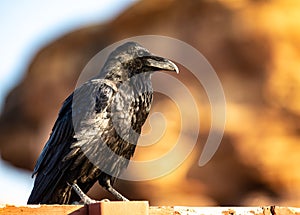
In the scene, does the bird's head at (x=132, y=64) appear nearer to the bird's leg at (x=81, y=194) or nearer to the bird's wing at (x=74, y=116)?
the bird's wing at (x=74, y=116)

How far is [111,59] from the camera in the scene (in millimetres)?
6477

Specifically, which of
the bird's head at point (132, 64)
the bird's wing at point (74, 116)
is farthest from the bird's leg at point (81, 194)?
the bird's head at point (132, 64)

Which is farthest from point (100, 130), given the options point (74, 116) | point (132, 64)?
point (132, 64)

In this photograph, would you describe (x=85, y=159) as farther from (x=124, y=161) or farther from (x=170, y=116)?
(x=170, y=116)

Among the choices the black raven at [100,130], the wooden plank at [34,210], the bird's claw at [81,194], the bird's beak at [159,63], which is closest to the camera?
the wooden plank at [34,210]

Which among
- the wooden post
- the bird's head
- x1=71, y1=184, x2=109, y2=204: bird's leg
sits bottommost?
x1=71, y1=184, x2=109, y2=204: bird's leg

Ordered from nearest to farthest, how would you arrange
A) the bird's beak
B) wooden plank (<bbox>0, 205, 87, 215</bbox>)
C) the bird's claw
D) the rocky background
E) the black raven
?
wooden plank (<bbox>0, 205, 87, 215</bbox>)
the bird's claw
the black raven
the bird's beak
the rocky background

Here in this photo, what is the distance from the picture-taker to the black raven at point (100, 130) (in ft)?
20.3

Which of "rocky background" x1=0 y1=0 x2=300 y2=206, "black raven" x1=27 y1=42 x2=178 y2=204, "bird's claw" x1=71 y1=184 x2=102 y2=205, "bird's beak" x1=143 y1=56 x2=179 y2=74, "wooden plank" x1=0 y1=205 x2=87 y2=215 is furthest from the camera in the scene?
"rocky background" x1=0 y1=0 x2=300 y2=206

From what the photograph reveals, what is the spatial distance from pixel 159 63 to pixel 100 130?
725mm

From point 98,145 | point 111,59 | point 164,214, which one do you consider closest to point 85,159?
point 98,145

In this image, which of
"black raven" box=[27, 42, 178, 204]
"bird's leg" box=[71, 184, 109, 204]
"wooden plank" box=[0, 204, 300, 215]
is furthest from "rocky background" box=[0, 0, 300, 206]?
"wooden plank" box=[0, 204, 300, 215]

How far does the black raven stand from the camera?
244 inches

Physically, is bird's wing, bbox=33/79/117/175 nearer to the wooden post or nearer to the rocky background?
the wooden post
